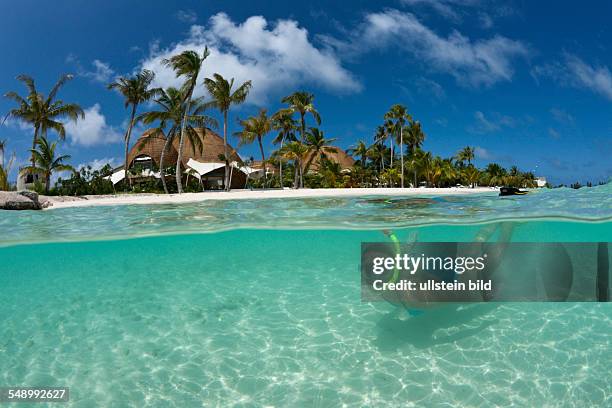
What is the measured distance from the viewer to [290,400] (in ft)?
17.3

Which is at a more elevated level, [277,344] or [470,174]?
[470,174]

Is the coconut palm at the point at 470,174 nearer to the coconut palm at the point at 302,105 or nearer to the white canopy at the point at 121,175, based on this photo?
the coconut palm at the point at 302,105

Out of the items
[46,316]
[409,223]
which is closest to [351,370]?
[46,316]

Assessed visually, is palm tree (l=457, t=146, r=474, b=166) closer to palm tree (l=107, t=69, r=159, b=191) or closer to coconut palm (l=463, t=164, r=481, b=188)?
coconut palm (l=463, t=164, r=481, b=188)

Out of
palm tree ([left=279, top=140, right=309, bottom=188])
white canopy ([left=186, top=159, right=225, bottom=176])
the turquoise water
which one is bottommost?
the turquoise water

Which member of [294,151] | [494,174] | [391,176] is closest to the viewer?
[294,151]

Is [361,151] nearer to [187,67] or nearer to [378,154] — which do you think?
[378,154]

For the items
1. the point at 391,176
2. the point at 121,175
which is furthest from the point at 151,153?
the point at 391,176

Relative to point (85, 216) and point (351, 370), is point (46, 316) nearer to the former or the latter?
point (351, 370)

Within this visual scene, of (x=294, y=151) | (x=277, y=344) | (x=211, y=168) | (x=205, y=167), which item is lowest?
(x=277, y=344)

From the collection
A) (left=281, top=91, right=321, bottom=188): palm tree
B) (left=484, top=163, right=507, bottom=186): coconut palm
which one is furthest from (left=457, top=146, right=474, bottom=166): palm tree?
(left=281, top=91, right=321, bottom=188): palm tree

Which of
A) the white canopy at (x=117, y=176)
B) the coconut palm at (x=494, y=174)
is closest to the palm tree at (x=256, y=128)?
the white canopy at (x=117, y=176)

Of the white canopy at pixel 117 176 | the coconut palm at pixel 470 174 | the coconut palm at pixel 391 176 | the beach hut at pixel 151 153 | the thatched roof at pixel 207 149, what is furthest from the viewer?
the coconut palm at pixel 470 174

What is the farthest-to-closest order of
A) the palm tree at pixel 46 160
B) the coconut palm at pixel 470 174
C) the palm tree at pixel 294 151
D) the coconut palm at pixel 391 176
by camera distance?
the coconut palm at pixel 470 174, the coconut palm at pixel 391 176, the palm tree at pixel 294 151, the palm tree at pixel 46 160
